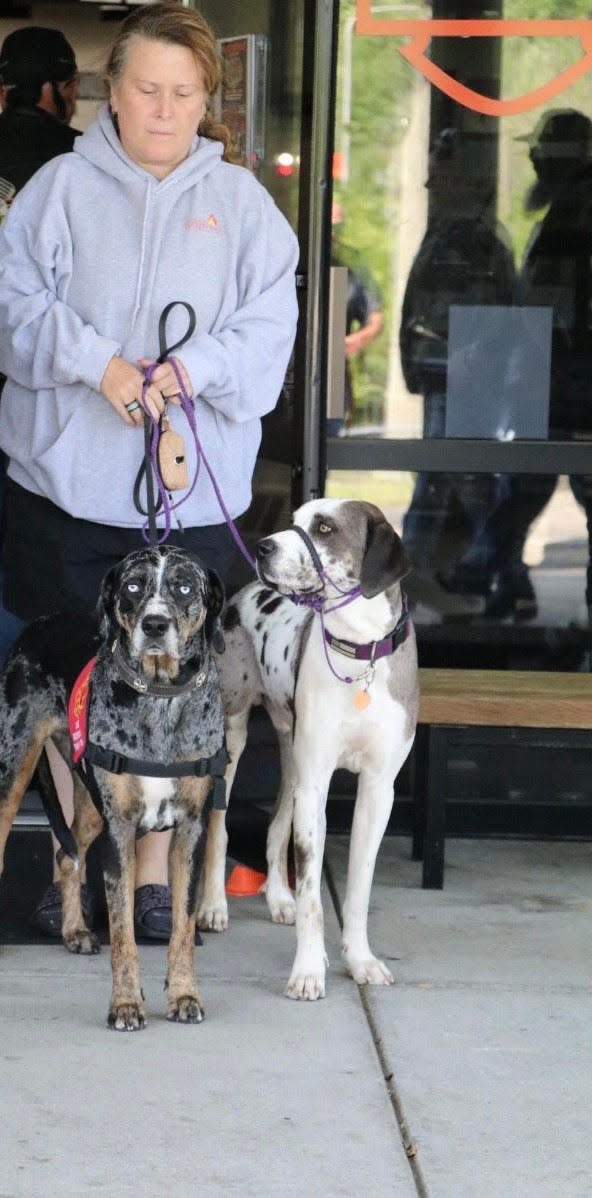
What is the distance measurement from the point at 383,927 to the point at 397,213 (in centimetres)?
247

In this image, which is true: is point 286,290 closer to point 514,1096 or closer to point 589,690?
point 589,690

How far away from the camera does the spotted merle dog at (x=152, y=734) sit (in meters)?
3.67

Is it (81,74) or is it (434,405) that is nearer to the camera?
(434,405)

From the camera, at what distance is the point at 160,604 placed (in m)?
3.63

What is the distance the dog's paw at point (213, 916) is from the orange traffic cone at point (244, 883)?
13.8 inches

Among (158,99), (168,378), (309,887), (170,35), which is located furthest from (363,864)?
(170,35)

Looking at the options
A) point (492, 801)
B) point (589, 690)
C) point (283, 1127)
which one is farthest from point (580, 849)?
point (283, 1127)

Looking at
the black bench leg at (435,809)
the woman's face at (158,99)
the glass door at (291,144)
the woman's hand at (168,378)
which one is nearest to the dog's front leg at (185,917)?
the woman's hand at (168,378)

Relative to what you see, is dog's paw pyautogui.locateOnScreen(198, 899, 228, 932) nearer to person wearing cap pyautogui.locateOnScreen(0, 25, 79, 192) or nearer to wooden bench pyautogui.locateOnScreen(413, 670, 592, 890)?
wooden bench pyautogui.locateOnScreen(413, 670, 592, 890)

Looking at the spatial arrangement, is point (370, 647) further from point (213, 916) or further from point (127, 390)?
point (213, 916)

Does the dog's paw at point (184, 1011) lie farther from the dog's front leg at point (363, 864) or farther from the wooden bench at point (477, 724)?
the wooden bench at point (477, 724)

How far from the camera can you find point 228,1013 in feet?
12.8

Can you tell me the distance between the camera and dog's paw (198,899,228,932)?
459 centimetres

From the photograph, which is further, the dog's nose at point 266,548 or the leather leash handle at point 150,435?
the leather leash handle at point 150,435
